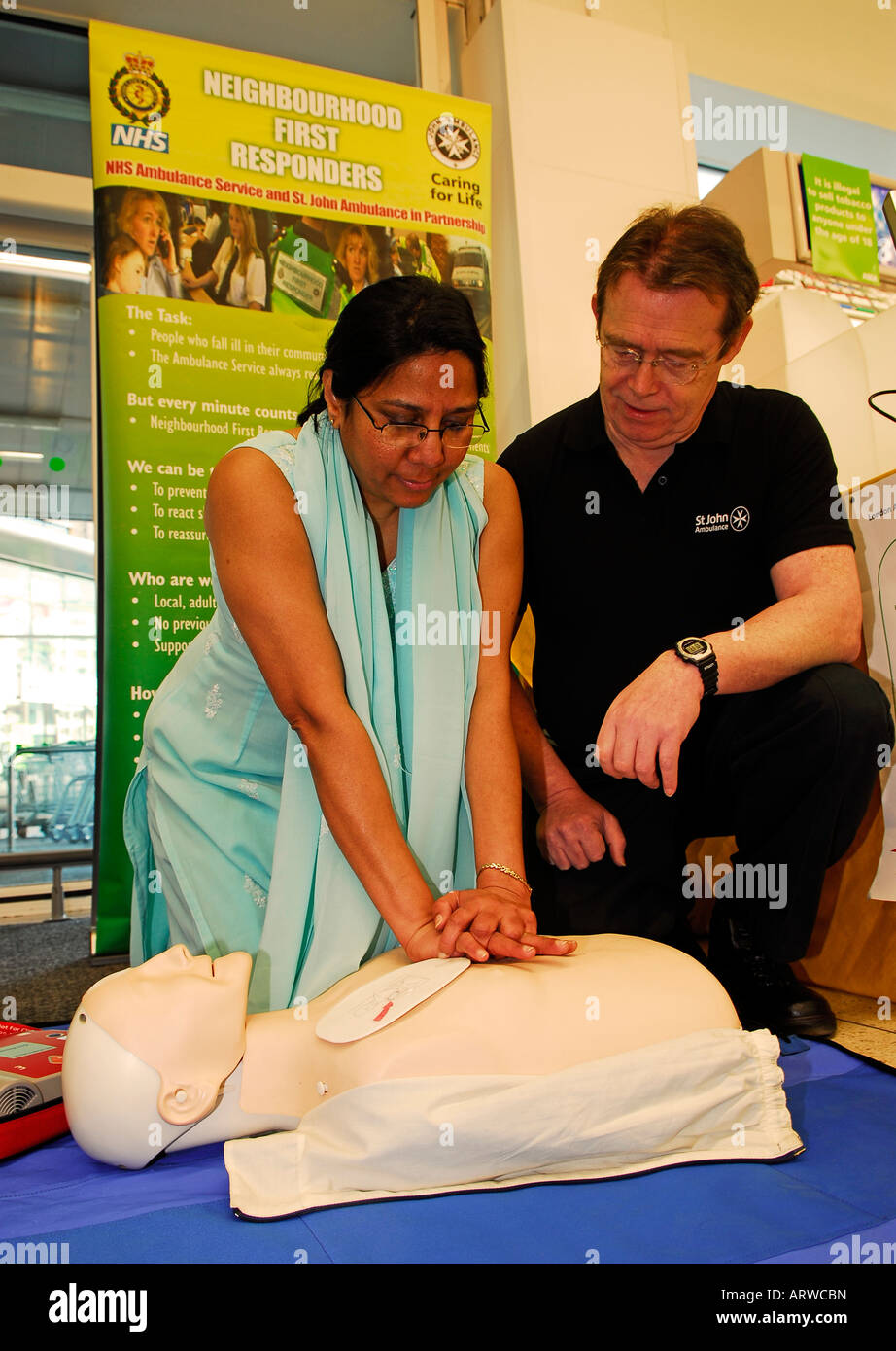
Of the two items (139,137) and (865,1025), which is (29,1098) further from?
(139,137)

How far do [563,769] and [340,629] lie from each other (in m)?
0.50

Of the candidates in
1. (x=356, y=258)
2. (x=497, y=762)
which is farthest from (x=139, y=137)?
(x=497, y=762)

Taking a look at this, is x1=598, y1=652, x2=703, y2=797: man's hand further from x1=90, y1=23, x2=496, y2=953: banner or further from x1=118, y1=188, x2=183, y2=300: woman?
x1=118, y1=188, x2=183, y2=300: woman

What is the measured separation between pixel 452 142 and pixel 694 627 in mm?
1956

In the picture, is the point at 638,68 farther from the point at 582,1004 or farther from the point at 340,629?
the point at 582,1004

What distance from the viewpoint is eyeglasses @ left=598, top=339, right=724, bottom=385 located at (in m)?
1.53

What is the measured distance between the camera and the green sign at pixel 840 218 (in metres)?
3.33

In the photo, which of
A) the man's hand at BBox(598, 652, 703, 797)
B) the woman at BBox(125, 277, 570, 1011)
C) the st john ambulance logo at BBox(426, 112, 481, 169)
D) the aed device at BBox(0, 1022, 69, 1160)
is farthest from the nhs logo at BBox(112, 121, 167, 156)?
the aed device at BBox(0, 1022, 69, 1160)

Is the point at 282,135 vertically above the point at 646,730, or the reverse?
Answer: the point at 282,135

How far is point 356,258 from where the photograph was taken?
282cm

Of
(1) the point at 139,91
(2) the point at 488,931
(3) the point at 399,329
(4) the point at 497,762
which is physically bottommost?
(2) the point at 488,931

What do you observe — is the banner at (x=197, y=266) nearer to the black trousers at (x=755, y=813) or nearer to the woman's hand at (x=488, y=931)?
the black trousers at (x=755, y=813)

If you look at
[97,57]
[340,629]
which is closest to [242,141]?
[97,57]

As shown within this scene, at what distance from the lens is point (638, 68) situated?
333 cm
